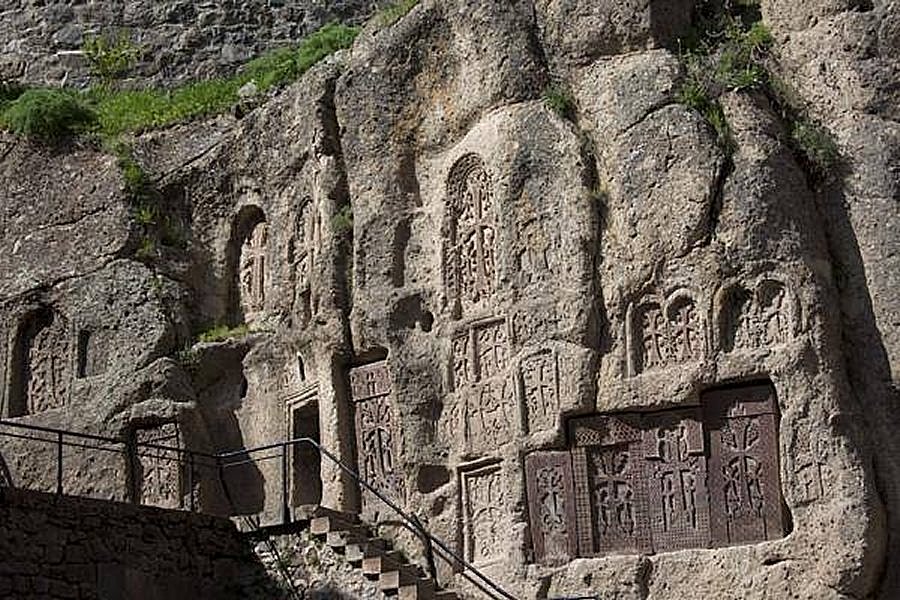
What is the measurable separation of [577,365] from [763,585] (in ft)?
8.99

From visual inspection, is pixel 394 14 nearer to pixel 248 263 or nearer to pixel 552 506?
pixel 248 263

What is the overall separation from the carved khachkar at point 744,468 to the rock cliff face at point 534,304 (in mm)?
25

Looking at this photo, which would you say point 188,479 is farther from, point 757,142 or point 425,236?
point 757,142

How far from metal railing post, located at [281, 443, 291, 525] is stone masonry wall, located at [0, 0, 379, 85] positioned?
675 centimetres

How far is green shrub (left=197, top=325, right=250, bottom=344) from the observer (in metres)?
20.5

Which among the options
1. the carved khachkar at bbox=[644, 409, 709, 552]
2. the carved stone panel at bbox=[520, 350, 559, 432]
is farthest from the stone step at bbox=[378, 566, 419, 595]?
the carved khachkar at bbox=[644, 409, 709, 552]

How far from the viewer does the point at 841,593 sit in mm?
15836

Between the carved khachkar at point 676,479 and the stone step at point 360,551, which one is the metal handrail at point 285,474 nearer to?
the stone step at point 360,551

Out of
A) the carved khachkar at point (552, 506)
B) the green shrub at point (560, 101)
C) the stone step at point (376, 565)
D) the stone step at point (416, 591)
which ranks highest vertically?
the green shrub at point (560, 101)

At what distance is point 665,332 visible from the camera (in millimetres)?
17172

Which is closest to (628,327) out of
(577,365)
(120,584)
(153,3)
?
(577,365)

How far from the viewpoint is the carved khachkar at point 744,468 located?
16469 millimetres

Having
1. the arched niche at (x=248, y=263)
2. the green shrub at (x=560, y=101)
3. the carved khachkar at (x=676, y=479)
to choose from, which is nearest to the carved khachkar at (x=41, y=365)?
the arched niche at (x=248, y=263)

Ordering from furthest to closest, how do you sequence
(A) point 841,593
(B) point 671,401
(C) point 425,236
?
(C) point 425,236 → (B) point 671,401 → (A) point 841,593
